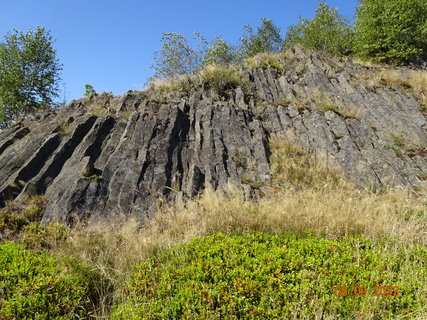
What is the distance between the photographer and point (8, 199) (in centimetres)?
883

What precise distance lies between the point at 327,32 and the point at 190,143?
82.1 ft

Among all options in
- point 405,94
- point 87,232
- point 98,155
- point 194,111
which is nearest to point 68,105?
point 98,155

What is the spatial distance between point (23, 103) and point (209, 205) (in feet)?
77.5

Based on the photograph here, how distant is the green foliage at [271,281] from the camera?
3.11 m

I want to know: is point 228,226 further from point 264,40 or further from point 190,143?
point 264,40

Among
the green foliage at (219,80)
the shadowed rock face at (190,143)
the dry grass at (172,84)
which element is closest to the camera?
the shadowed rock face at (190,143)

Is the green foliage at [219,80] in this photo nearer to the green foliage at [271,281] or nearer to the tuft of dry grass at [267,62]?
the tuft of dry grass at [267,62]

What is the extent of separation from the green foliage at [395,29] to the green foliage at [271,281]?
2521 cm

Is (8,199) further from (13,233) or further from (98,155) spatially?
(98,155)

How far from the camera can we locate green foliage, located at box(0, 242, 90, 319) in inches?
124

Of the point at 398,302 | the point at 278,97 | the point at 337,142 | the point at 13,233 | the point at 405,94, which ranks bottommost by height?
the point at 13,233

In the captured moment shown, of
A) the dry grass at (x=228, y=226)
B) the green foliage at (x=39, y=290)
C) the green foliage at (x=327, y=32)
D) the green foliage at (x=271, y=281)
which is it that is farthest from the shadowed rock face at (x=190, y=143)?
the green foliage at (x=327, y=32)

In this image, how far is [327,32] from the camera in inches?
1090

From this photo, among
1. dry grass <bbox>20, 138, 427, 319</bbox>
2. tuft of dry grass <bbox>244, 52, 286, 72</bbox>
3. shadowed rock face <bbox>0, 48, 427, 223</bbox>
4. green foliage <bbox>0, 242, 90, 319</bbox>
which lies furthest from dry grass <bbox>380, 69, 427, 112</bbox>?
green foliage <bbox>0, 242, 90, 319</bbox>
